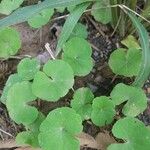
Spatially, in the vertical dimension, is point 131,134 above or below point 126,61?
below

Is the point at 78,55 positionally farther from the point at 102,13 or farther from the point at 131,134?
the point at 131,134

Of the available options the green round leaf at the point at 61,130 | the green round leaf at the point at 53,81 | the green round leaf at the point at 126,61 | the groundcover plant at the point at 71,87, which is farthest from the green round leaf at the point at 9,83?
the green round leaf at the point at 126,61

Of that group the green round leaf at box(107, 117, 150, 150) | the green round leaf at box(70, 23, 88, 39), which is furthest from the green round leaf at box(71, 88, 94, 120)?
the green round leaf at box(70, 23, 88, 39)

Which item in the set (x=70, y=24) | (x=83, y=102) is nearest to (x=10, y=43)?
(x=70, y=24)

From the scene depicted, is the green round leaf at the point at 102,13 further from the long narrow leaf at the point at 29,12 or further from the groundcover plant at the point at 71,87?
the long narrow leaf at the point at 29,12

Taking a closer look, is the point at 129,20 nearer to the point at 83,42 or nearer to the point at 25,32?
the point at 83,42
